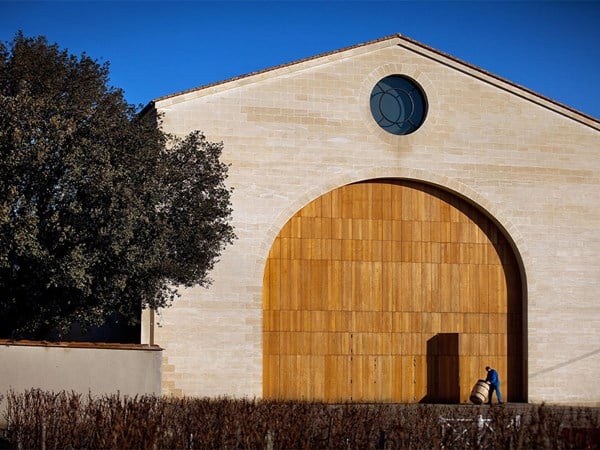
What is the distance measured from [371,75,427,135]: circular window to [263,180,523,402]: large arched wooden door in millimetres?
1845

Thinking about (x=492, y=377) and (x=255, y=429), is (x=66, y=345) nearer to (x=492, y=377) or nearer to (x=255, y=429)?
(x=255, y=429)

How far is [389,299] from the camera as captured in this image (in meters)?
31.1

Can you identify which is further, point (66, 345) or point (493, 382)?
point (493, 382)

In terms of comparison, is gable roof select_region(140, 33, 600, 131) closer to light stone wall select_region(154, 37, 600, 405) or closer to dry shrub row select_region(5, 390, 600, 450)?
light stone wall select_region(154, 37, 600, 405)

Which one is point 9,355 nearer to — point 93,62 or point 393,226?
point 93,62

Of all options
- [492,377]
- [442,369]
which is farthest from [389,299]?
[492,377]

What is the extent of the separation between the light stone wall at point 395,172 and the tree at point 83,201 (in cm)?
397

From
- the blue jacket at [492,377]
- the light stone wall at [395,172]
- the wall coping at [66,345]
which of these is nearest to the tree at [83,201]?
the wall coping at [66,345]

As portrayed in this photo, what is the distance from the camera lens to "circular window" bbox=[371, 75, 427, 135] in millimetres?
31484

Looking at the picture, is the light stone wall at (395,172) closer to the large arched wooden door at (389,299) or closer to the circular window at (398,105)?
the circular window at (398,105)

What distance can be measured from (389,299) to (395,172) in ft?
12.9

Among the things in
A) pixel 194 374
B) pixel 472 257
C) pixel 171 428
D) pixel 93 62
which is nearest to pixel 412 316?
pixel 472 257

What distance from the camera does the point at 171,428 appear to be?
16969 millimetres

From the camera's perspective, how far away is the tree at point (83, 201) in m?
21.9
